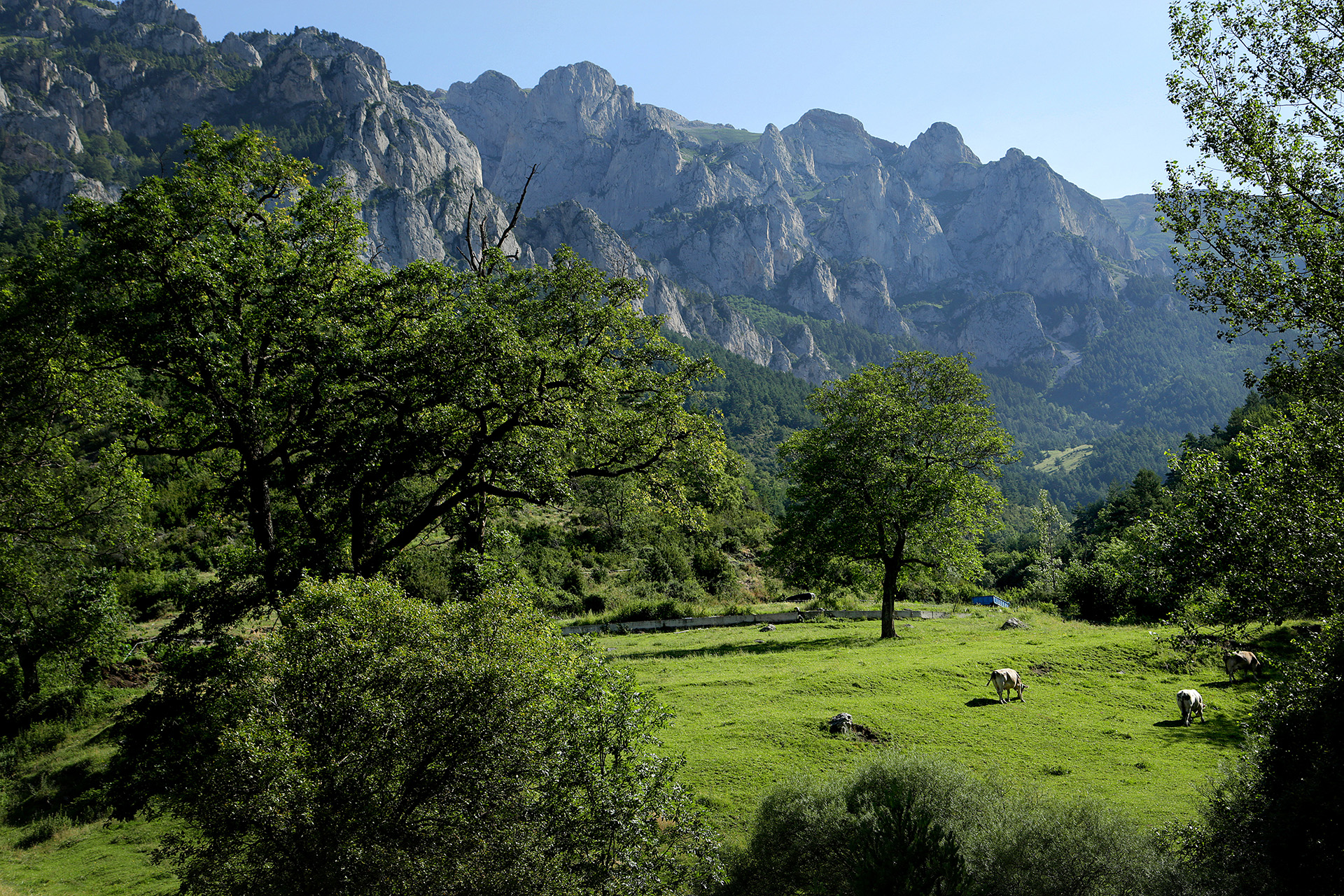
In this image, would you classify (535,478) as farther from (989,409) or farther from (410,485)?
(989,409)

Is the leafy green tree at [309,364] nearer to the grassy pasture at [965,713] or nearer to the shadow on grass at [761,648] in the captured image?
the grassy pasture at [965,713]

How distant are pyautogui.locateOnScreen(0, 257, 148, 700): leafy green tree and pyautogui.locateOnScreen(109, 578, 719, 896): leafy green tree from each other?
35.5 ft

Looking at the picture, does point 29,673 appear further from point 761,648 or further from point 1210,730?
point 1210,730

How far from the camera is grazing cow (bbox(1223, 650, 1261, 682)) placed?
21703 millimetres

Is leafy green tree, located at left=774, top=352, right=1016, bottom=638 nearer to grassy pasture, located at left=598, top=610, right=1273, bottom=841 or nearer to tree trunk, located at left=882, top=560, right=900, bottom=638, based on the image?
tree trunk, located at left=882, top=560, right=900, bottom=638

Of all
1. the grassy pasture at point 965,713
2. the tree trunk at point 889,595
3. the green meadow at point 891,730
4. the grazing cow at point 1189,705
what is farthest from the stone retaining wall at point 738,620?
the grazing cow at point 1189,705

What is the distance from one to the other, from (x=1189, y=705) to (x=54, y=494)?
3198 centimetres

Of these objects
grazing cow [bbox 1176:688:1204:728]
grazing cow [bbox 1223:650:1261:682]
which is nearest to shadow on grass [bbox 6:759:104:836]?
grazing cow [bbox 1176:688:1204:728]

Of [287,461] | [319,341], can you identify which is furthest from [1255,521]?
[287,461]

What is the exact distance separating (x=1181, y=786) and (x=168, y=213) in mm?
24405

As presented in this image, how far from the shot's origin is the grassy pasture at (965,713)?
597 inches

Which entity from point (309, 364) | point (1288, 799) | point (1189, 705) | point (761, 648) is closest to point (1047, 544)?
point (761, 648)

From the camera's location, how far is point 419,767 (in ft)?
25.9

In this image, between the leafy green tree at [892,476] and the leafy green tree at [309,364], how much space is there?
17.4m
